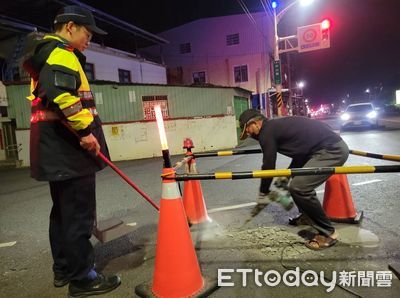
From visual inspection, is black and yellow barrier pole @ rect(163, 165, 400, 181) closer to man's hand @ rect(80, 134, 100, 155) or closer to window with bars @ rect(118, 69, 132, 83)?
man's hand @ rect(80, 134, 100, 155)

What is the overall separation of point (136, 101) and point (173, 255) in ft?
43.9

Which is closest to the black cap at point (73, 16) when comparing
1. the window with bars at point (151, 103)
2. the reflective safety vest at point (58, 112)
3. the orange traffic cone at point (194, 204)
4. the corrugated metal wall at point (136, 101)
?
the reflective safety vest at point (58, 112)

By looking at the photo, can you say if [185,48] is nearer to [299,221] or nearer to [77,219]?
[299,221]

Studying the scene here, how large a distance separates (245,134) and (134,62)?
2243cm

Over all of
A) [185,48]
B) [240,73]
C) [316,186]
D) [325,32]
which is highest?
[185,48]

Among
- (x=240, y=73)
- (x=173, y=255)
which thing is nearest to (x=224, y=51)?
(x=240, y=73)

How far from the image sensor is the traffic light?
18.1 metres

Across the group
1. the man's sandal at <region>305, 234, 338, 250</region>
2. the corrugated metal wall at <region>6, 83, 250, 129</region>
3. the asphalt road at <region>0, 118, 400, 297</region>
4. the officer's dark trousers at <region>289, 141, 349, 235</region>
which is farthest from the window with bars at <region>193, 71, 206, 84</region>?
the man's sandal at <region>305, 234, 338, 250</region>

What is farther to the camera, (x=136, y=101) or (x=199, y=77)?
(x=199, y=77)

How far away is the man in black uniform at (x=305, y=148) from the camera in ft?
11.0

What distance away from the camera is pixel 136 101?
50.1ft

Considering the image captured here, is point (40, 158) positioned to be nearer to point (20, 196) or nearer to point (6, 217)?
point (6, 217)

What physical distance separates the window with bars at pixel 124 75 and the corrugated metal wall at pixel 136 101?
26.7 feet

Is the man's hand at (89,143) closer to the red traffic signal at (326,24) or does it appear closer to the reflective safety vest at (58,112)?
the reflective safety vest at (58,112)
